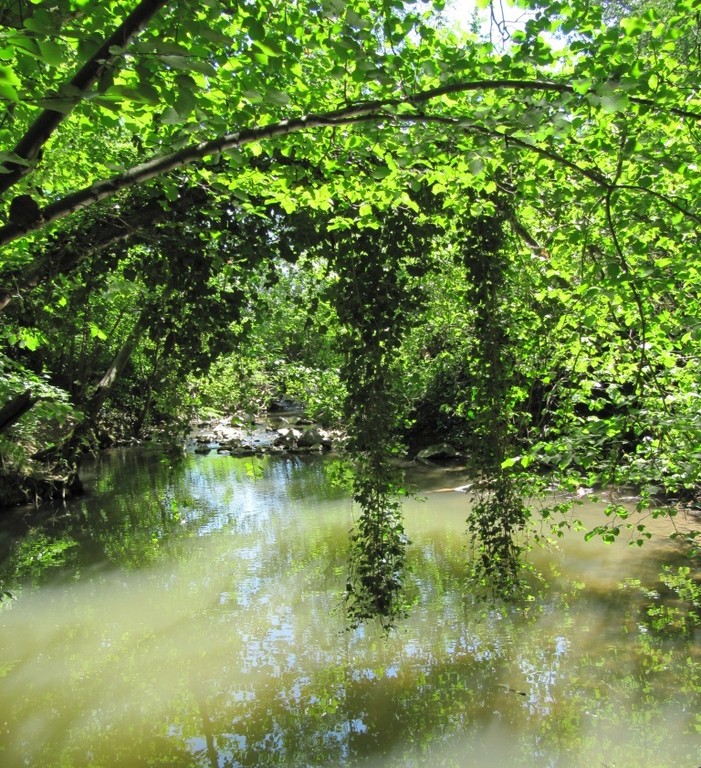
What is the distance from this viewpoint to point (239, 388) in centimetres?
532

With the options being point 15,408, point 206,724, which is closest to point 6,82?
point 15,408

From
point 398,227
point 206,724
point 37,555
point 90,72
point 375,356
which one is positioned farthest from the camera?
point 37,555

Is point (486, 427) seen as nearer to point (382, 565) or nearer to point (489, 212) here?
point (382, 565)

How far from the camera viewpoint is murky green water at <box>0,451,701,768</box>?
15.2 feet

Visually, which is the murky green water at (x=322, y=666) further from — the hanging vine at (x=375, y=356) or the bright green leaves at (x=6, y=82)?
the bright green leaves at (x=6, y=82)

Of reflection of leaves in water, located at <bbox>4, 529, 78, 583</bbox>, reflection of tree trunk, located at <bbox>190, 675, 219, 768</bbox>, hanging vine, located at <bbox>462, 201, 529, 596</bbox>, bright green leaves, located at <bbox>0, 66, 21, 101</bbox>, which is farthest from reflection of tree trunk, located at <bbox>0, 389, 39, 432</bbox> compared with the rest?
reflection of leaves in water, located at <bbox>4, 529, 78, 583</bbox>

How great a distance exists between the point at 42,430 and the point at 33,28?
11438 mm

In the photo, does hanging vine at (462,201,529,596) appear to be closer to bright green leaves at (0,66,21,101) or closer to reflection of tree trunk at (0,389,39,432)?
reflection of tree trunk at (0,389,39,432)

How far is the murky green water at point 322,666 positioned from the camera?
4.62 m

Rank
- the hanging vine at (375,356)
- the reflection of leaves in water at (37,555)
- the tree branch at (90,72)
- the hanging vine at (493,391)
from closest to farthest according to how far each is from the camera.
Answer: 1. the tree branch at (90,72)
2. the hanging vine at (375,356)
3. the hanging vine at (493,391)
4. the reflection of leaves in water at (37,555)

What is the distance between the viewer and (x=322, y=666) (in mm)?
5680

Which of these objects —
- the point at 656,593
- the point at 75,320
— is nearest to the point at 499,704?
the point at 656,593

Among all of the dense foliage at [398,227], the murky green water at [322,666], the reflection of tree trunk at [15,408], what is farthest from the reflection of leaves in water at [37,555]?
the reflection of tree trunk at [15,408]

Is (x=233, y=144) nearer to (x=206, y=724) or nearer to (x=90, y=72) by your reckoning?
(x=90, y=72)
